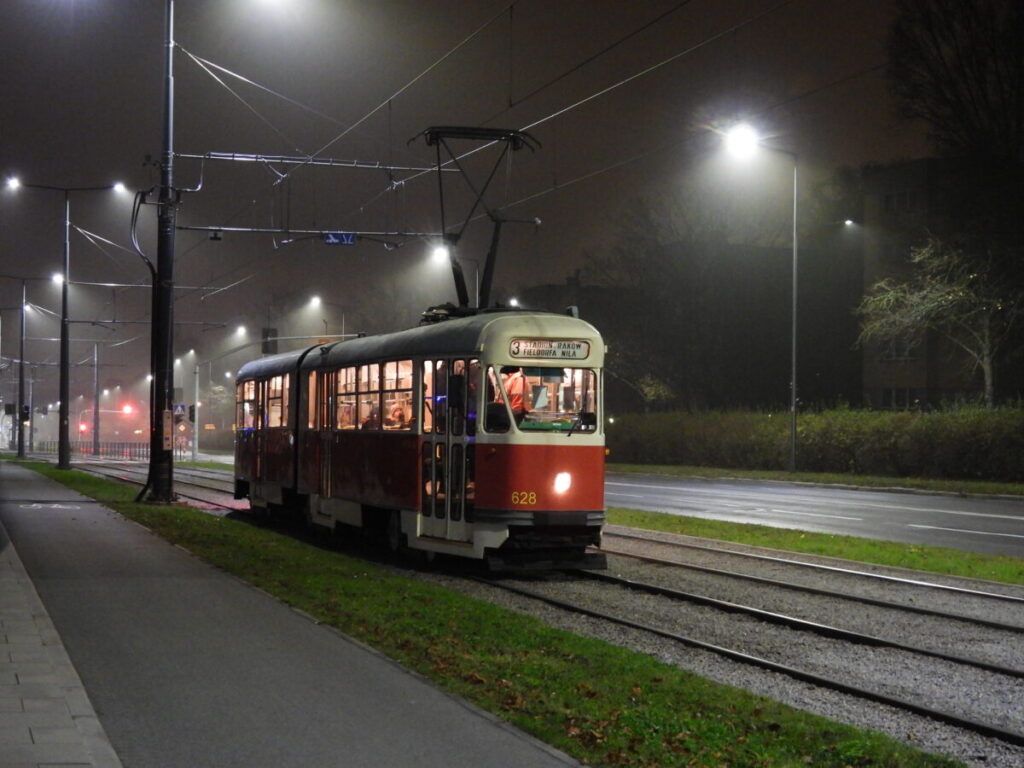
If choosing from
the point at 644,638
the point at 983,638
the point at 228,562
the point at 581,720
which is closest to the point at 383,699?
the point at 581,720

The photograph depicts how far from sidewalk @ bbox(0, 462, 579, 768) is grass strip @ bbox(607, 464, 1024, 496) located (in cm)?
2579

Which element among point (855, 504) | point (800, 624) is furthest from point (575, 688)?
point (855, 504)

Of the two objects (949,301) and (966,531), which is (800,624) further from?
(949,301)

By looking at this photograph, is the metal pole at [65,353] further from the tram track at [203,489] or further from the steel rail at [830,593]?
the steel rail at [830,593]

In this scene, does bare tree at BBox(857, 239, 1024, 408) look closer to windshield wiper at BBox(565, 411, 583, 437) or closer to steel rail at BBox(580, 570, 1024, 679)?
windshield wiper at BBox(565, 411, 583, 437)

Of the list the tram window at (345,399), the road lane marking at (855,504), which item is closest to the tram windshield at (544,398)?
the tram window at (345,399)

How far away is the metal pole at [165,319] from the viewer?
98.3ft

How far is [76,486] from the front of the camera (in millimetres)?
40375

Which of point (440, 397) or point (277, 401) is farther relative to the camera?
point (277, 401)

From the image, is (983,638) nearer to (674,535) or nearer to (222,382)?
(674,535)

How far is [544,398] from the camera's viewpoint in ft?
56.1

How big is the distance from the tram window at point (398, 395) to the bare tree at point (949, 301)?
2473 centimetres

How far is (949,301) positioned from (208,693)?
34.2m

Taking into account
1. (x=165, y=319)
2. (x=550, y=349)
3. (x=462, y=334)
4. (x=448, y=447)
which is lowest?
(x=448, y=447)
